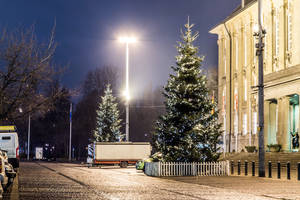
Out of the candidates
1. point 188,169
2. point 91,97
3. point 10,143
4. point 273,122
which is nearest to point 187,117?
point 188,169

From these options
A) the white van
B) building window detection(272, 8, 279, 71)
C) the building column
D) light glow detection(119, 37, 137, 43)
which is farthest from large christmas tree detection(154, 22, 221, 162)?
building window detection(272, 8, 279, 71)

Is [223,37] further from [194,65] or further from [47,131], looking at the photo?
[47,131]

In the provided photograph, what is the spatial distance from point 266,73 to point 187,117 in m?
26.1

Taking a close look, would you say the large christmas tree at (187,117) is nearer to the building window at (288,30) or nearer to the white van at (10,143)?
the white van at (10,143)

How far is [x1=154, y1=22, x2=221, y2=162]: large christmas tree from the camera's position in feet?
99.9

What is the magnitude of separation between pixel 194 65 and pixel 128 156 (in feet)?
81.3

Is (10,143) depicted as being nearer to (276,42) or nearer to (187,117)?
(187,117)

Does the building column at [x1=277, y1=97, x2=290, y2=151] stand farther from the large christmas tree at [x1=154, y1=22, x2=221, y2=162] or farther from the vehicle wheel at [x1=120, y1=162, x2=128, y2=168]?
the large christmas tree at [x1=154, y1=22, x2=221, y2=162]

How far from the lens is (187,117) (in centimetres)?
3055

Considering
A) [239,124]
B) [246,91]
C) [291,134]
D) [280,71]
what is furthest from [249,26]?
[291,134]

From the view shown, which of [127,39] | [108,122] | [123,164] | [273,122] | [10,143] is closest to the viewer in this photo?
[10,143]

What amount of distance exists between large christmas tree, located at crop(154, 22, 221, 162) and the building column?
17.9m

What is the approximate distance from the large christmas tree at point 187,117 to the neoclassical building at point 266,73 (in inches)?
496

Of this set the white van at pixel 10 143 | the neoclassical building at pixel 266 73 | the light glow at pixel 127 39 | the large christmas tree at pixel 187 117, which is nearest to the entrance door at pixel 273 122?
the neoclassical building at pixel 266 73
